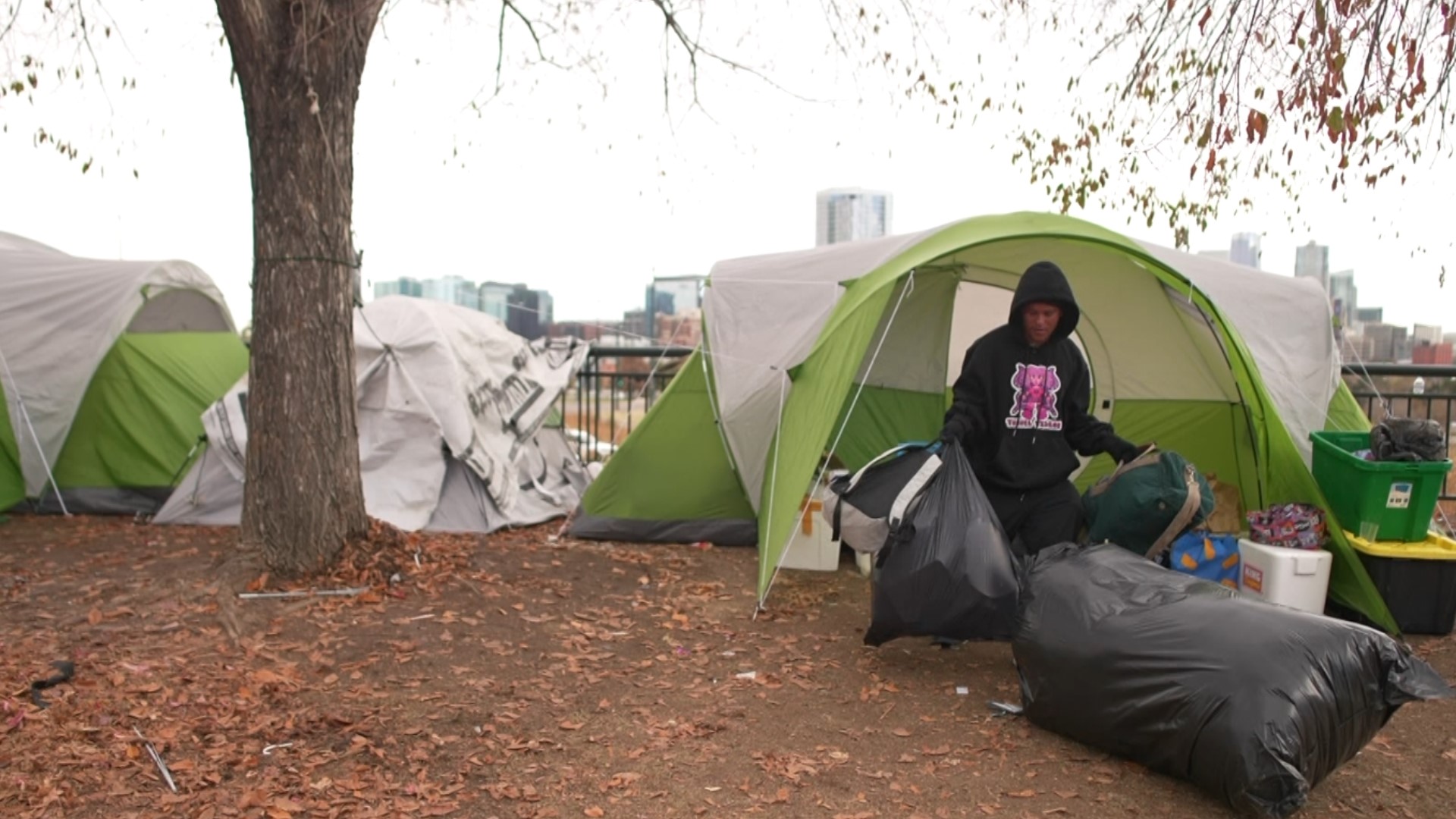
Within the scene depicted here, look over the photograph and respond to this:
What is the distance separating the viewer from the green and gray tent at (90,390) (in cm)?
762

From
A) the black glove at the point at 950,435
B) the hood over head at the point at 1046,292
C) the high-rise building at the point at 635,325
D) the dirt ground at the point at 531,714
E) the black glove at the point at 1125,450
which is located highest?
the hood over head at the point at 1046,292

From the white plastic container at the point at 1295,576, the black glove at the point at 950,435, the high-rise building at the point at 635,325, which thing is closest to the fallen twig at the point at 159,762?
the black glove at the point at 950,435

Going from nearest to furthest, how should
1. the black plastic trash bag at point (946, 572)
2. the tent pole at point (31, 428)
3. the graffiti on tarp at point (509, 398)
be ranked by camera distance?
the black plastic trash bag at point (946, 572)
the tent pole at point (31, 428)
the graffiti on tarp at point (509, 398)

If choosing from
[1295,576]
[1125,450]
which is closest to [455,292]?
[1125,450]

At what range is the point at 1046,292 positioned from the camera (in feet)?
16.3

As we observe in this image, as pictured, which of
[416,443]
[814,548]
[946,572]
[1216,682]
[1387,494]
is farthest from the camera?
[416,443]

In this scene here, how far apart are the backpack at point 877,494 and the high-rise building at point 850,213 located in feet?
14.7

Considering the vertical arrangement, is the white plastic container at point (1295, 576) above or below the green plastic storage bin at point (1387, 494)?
below

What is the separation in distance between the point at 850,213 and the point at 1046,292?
4555mm

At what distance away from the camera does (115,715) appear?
3.94m

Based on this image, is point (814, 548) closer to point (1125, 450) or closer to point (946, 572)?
point (1125, 450)

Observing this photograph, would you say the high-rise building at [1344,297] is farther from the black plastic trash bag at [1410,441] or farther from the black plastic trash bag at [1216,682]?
the black plastic trash bag at [1216,682]

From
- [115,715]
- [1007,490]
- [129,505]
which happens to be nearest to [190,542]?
[129,505]

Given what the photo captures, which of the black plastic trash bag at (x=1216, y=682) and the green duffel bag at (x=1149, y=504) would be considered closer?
the black plastic trash bag at (x=1216, y=682)
